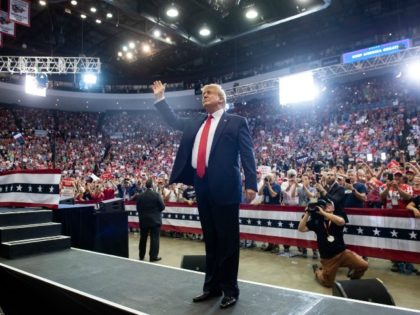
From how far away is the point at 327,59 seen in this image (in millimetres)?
A: 17266

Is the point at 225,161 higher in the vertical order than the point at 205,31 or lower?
lower

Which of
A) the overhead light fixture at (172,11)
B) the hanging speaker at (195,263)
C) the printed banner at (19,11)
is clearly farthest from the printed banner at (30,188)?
the printed banner at (19,11)

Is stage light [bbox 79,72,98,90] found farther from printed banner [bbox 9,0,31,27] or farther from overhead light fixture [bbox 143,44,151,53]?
printed banner [bbox 9,0,31,27]

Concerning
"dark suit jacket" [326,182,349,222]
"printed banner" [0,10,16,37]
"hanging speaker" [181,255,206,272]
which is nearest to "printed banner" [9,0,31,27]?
"printed banner" [0,10,16,37]

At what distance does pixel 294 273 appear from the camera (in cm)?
553

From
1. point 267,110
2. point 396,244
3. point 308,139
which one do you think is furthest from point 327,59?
point 396,244

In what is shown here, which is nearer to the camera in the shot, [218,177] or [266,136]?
[218,177]

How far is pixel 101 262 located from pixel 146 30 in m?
11.6

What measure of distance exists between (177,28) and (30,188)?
497 centimetres

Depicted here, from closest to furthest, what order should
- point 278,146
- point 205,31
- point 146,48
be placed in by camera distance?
point 205,31 < point 278,146 < point 146,48

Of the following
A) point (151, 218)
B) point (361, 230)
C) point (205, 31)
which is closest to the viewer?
point (361, 230)

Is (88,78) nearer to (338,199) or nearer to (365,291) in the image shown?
(338,199)

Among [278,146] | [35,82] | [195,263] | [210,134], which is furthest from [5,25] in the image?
[278,146]

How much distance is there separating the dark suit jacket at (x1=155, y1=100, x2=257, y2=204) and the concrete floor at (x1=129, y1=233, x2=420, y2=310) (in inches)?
125
